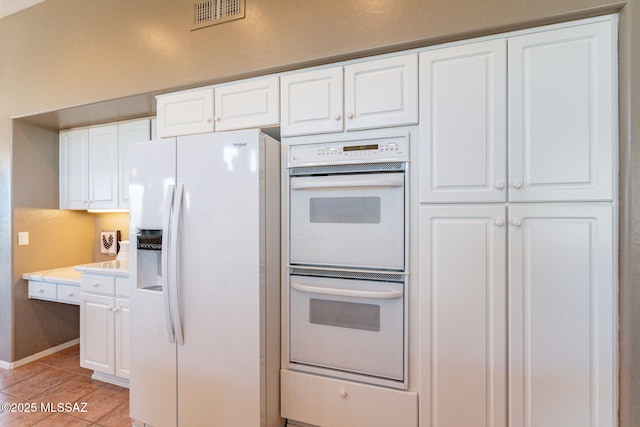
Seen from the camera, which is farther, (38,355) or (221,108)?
(38,355)

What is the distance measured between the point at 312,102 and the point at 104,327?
2365 millimetres

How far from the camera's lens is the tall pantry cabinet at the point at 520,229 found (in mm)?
1413

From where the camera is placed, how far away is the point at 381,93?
68.5 inches

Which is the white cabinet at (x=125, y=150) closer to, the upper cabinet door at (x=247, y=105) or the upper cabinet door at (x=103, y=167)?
the upper cabinet door at (x=103, y=167)

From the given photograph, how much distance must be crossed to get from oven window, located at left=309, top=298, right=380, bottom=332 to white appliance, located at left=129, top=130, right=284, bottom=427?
0.25 metres

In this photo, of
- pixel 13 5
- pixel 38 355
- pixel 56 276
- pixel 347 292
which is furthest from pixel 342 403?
pixel 13 5

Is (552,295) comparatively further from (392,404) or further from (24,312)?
(24,312)

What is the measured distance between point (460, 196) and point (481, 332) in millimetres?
672

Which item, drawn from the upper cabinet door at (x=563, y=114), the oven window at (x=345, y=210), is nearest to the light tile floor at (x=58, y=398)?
the oven window at (x=345, y=210)

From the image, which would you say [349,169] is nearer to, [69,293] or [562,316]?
[562,316]

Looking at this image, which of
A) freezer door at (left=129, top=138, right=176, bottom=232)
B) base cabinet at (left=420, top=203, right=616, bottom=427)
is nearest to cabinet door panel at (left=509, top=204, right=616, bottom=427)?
base cabinet at (left=420, top=203, right=616, bottom=427)

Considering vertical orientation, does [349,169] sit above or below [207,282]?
above

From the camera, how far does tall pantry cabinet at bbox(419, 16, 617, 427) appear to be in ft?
4.64

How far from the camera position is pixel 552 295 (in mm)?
1470
